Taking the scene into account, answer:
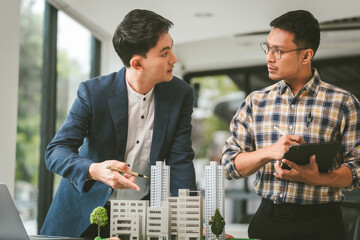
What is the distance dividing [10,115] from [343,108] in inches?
99.5

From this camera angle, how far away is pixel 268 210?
7.15 ft

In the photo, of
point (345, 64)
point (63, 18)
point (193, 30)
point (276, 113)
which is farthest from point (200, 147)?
point (276, 113)

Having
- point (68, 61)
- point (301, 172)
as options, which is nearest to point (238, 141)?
point (301, 172)

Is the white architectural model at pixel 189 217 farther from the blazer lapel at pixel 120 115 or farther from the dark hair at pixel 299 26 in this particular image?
the dark hair at pixel 299 26

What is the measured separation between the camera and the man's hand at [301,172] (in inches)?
76.7

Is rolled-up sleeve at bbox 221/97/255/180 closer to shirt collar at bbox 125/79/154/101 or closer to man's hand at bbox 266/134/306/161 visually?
man's hand at bbox 266/134/306/161

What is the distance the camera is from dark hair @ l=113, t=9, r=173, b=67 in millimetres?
2170

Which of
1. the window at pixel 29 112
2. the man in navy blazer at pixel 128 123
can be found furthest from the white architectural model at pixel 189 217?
the window at pixel 29 112

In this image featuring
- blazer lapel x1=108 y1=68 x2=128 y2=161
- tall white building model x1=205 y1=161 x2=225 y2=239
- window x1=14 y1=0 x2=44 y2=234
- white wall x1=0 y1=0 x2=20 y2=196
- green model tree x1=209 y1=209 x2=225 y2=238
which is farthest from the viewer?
window x1=14 y1=0 x2=44 y2=234

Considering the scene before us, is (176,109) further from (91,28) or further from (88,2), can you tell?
(91,28)

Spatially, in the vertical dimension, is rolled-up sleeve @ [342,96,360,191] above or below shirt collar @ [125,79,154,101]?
below

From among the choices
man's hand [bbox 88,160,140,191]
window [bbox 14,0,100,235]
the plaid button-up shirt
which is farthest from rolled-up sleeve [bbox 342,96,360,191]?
window [bbox 14,0,100,235]

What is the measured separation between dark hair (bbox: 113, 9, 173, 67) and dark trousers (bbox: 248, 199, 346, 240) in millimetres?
950

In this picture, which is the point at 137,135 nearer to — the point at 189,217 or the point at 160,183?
the point at 160,183
